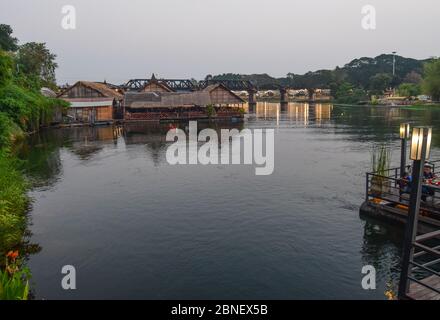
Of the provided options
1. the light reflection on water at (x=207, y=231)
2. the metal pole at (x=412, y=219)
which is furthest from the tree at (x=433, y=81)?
the metal pole at (x=412, y=219)

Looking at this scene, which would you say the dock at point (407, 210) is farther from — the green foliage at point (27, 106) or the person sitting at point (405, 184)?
the green foliage at point (27, 106)

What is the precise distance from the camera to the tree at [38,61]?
84188 millimetres

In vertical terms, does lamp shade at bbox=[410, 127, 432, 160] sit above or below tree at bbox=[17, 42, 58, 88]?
below

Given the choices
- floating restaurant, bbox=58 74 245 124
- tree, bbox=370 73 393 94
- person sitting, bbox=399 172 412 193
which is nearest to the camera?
person sitting, bbox=399 172 412 193

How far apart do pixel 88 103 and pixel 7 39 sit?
3265 cm

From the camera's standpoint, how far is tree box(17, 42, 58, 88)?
276 ft

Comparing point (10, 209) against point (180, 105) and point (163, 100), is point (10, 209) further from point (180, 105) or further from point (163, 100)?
point (180, 105)

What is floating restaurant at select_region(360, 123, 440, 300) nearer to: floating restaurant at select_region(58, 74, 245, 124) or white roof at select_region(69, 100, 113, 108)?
white roof at select_region(69, 100, 113, 108)

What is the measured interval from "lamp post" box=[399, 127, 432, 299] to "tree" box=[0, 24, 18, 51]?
3567 inches
